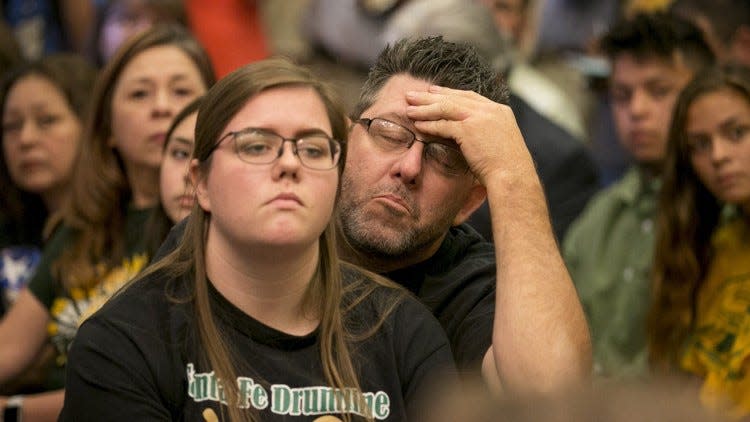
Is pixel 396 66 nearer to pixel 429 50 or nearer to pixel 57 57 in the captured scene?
Result: pixel 429 50

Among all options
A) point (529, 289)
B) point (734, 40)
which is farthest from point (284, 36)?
point (529, 289)

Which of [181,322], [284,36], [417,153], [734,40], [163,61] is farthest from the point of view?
[284,36]

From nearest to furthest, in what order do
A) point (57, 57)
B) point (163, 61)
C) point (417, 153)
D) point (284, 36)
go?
1. point (417, 153)
2. point (163, 61)
3. point (57, 57)
4. point (284, 36)

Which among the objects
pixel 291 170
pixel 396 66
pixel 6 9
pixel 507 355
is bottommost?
pixel 507 355

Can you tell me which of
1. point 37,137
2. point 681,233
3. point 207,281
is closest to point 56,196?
point 37,137

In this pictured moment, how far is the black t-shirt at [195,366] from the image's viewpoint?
2.45 metres

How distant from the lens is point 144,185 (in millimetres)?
4164

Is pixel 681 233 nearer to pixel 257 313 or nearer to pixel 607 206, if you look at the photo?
pixel 607 206

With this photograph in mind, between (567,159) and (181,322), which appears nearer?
(181,322)

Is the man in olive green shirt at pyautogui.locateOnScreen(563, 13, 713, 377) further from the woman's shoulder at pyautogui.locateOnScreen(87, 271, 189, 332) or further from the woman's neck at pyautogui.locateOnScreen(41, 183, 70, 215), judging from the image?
the woman's shoulder at pyautogui.locateOnScreen(87, 271, 189, 332)

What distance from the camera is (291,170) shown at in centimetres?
255

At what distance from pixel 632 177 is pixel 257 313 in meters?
3.16

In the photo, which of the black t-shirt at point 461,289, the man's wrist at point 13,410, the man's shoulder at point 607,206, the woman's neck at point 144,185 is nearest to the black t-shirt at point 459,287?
the black t-shirt at point 461,289

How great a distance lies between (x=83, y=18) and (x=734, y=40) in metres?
3.14
